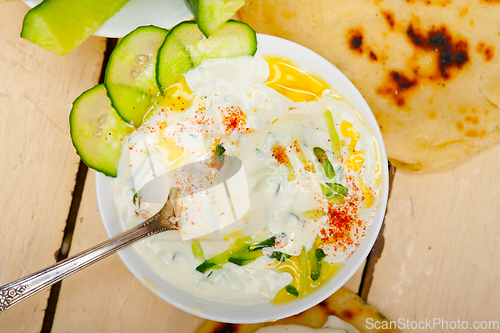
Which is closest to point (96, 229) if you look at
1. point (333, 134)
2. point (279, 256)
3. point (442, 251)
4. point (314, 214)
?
point (279, 256)


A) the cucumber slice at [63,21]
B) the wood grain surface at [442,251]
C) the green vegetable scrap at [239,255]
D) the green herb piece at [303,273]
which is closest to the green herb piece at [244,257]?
the green vegetable scrap at [239,255]

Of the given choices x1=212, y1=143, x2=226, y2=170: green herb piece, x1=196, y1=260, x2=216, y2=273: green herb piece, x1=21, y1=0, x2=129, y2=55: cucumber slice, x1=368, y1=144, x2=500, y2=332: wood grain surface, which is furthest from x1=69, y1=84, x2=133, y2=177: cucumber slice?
x1=368, y1=144, x2=500, y2=332: wood grain surface

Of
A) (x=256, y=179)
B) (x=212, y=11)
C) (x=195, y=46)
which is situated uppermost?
(x=212, y=11)

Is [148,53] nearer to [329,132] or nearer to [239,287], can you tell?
[329,132]

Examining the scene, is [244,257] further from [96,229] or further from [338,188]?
[96,229]

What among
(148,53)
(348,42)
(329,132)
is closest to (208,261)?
(329,132)

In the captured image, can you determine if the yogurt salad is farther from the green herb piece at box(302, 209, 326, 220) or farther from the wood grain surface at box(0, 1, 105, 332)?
the wood grain surface at box(0, 1, 105, 332)
